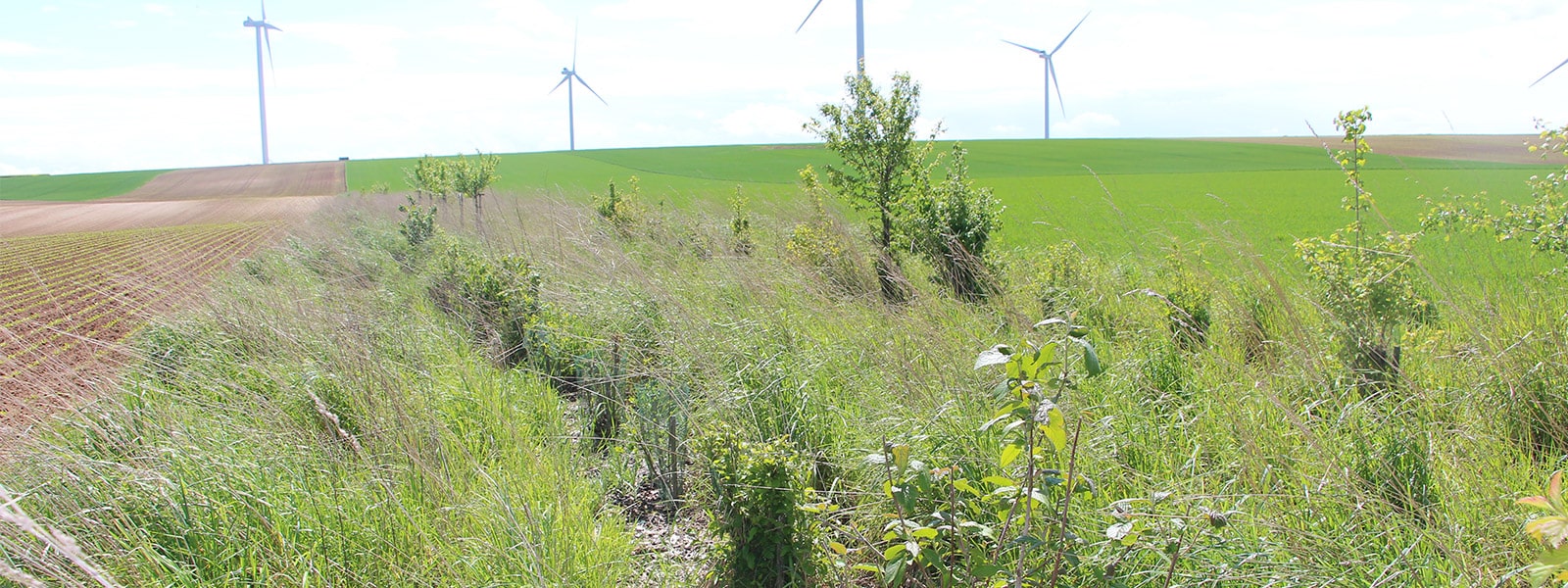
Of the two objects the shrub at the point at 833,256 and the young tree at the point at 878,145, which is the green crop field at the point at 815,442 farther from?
the young tree at the point at 878,145

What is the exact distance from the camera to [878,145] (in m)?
10.3

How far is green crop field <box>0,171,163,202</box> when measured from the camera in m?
53.1

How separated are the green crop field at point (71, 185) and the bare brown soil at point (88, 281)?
18382 millimetres

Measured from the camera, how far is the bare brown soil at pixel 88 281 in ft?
13.5

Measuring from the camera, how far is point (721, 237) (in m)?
Result: 10.8

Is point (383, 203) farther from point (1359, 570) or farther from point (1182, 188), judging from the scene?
point (1359, 570)

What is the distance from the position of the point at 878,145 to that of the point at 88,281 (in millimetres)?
10402

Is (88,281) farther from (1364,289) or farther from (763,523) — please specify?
(1364,289)

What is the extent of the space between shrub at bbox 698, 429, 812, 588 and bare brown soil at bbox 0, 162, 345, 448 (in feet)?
9.19

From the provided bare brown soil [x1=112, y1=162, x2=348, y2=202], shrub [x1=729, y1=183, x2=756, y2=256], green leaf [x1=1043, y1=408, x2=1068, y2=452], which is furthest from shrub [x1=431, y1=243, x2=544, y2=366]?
bare brown soil [x1=112, y1=162, x2=348, y2=202]

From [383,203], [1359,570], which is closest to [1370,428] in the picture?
[1359,570]

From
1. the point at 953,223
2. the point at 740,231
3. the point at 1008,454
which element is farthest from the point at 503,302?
the point at 1008,454

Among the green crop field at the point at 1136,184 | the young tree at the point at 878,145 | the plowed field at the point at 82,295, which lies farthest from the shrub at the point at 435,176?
the young tree at the point at 878,145

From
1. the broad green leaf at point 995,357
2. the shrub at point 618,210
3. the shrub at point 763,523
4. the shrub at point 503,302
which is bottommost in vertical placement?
the shrub at point 763,523
